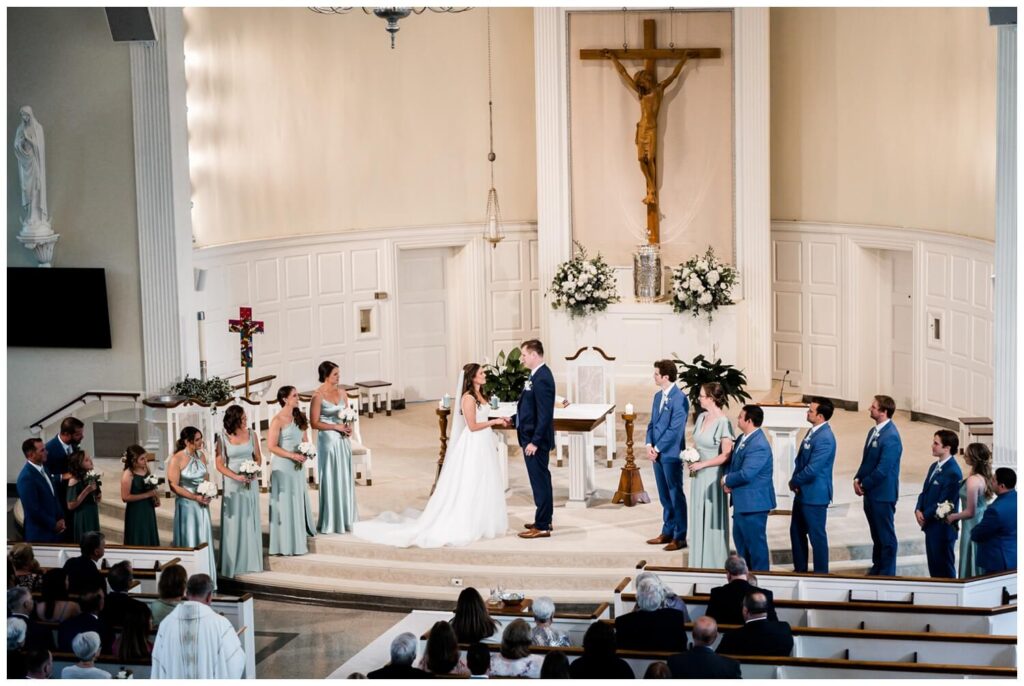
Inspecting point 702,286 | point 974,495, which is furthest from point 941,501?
point 702,286

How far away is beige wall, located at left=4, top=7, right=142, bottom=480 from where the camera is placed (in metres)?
12.8

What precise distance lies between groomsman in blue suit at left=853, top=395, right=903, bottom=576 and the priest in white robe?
15.2 ft

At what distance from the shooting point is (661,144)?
632 inches

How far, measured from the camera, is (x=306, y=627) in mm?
10047

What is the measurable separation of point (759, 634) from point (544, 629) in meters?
1.11

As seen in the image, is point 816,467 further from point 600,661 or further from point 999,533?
point 600,661

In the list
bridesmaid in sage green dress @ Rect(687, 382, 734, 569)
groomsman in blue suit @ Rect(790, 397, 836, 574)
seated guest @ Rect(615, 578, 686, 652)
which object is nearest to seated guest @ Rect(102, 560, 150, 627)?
seated guest @ Rect(615, 578, 686, 652)

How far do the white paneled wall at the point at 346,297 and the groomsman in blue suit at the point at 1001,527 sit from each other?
27.5ft

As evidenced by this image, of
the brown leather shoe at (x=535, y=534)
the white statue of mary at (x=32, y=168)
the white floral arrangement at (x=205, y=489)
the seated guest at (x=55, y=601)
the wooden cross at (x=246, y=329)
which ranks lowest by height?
the brown leather shoe at (x=535, y=534)

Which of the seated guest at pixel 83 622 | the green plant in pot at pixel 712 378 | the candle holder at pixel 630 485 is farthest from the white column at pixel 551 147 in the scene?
the seated guest at pixel 83 622

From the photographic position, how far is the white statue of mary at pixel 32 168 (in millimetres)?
12836

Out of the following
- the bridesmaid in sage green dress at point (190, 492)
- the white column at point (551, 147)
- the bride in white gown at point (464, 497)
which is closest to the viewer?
the bridesmaid in sage green dress at point (190, 492)

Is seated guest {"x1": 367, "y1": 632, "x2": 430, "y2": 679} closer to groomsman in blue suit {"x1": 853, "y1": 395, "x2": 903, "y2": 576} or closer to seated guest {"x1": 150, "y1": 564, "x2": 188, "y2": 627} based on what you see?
seated guest {"x1": 150, "y1": 564, "x2": 188, "y2": 627}

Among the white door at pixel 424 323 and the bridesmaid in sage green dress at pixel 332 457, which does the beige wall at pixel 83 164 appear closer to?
the bridesmaid in sage green dress at pixel 332 457
